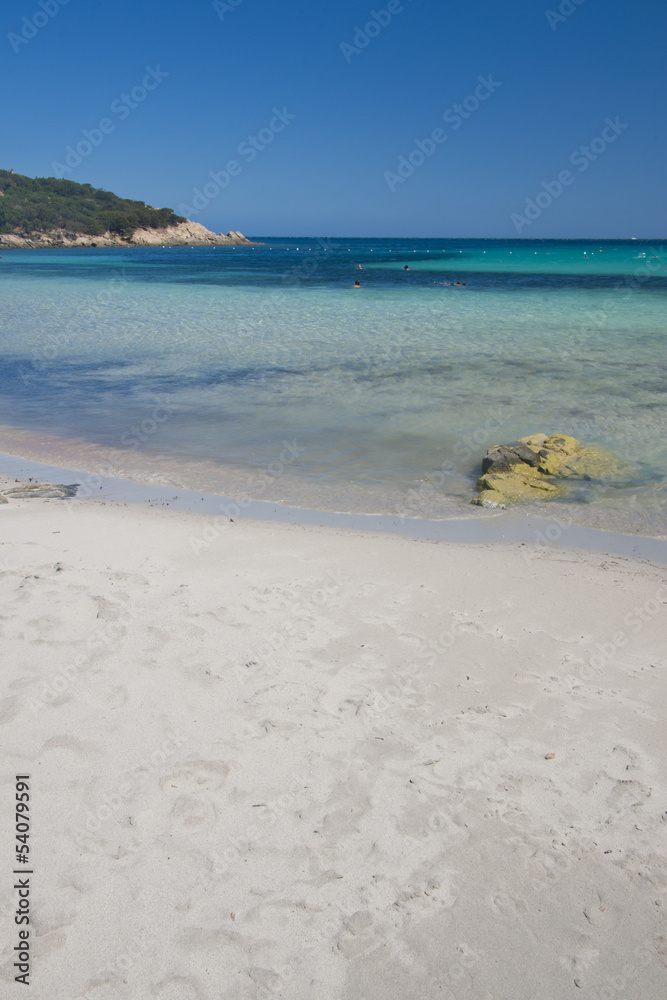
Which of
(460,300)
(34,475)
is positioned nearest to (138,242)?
(460,300)

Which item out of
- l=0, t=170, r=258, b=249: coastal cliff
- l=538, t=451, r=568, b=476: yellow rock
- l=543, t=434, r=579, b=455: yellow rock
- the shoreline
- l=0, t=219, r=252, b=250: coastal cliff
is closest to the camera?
the shoreline

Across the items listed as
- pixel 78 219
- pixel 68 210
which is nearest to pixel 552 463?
pixel 78 219

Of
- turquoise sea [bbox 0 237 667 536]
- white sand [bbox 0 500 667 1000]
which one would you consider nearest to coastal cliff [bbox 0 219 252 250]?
turquoise sea [bbox 0 237 667 536]

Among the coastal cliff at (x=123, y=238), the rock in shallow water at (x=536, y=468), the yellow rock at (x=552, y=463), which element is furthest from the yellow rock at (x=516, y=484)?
the coastal cliff at (x=123, y=238)

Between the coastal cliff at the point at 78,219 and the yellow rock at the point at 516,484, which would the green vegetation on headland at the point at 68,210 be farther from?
the yellow rock at the point at 516,484

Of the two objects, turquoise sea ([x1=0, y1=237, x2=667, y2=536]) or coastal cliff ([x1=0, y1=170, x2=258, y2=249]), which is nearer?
turquoise sea ([x1=0, y1=237, x2=667, y2=536])

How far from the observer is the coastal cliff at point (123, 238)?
114 metres

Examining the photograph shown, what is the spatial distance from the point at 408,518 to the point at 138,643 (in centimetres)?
392

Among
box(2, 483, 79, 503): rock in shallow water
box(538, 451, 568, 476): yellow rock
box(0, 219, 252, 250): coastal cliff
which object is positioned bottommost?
box(2, 483, 79, 503): rock in shallow water

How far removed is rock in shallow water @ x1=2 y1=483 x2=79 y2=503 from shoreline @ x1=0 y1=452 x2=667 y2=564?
16cm

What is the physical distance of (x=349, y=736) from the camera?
3848mm

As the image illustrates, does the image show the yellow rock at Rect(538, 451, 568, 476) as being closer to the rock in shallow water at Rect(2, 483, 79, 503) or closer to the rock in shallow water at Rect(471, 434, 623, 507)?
the rock in shallow water at Rect(471, 434, 623, 507)

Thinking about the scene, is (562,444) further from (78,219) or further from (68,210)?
(68,210)

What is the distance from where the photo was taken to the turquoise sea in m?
9.04
